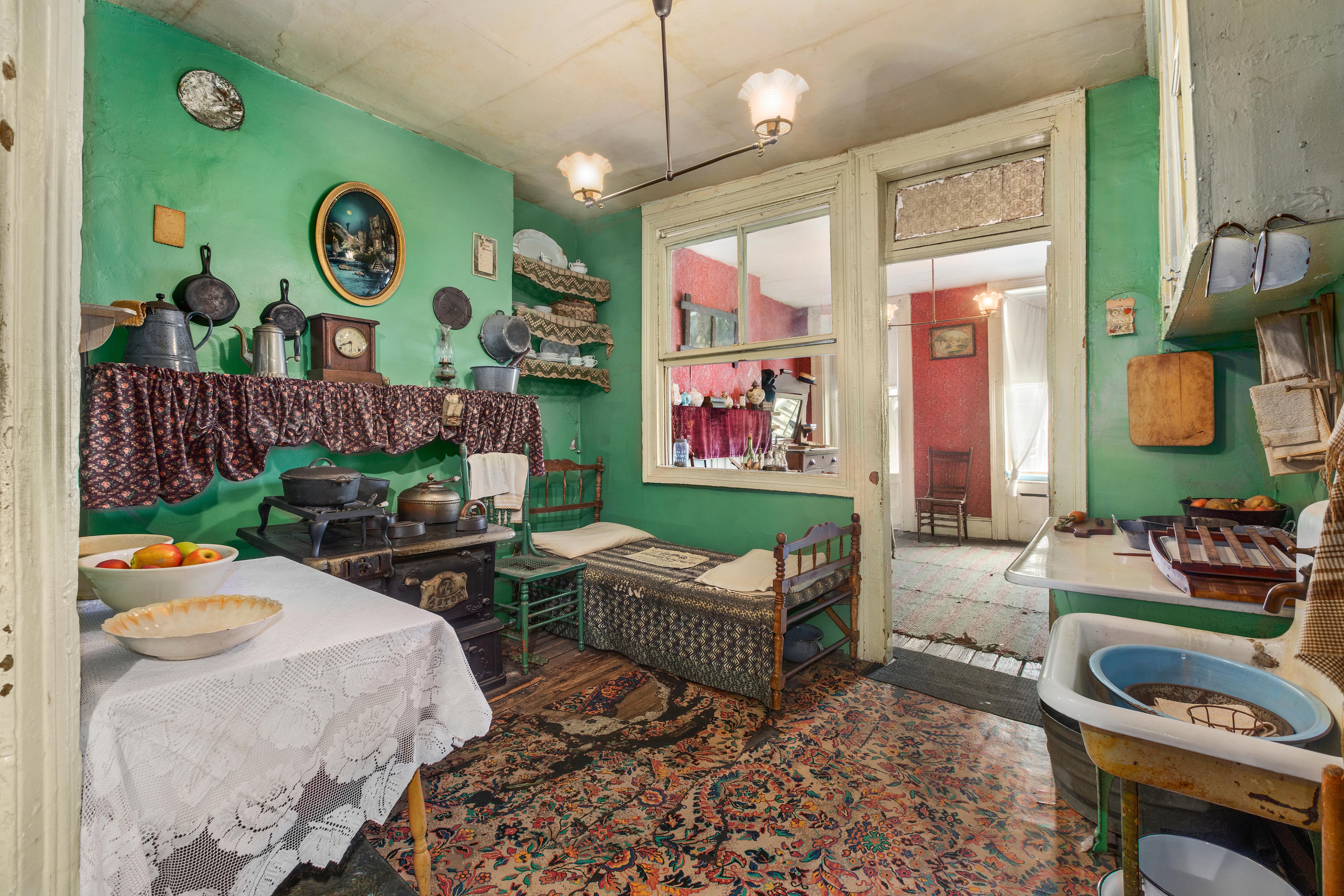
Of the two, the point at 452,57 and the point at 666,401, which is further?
the point at 666,401

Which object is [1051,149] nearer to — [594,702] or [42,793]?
[594,702]

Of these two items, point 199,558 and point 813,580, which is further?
point 813,580

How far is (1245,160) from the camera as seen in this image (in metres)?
1.17

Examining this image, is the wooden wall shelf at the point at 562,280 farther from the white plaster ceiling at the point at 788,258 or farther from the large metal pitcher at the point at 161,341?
the large metal pitcher at the point at 161,341

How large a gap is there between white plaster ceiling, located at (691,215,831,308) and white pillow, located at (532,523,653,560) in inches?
78.5

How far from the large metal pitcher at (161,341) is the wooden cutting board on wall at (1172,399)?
4.00 m

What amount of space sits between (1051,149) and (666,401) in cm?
267

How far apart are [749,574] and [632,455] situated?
5.31 feet

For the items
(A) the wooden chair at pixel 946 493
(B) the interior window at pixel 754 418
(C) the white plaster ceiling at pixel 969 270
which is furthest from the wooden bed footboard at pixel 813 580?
(A) the wooden chair at pixel 946 493

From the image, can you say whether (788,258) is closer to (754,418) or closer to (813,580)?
(754,418)

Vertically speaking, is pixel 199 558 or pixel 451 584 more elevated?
pixel 199 558

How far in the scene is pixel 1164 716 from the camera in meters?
1.14

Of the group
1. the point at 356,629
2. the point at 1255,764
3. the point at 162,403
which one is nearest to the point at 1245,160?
the point at 1255,764

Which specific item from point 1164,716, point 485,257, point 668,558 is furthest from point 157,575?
point 485,257
